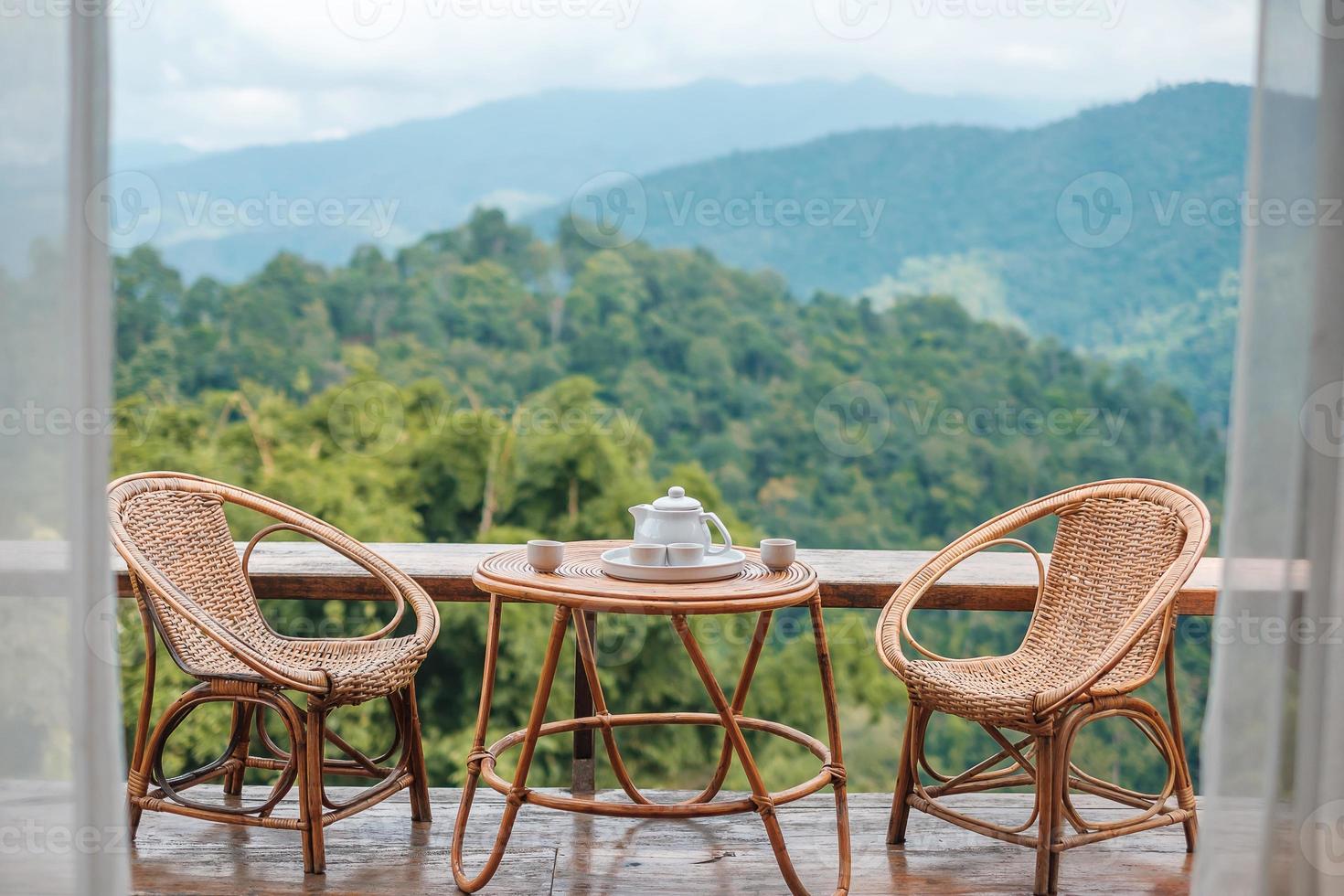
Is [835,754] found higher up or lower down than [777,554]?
lower down

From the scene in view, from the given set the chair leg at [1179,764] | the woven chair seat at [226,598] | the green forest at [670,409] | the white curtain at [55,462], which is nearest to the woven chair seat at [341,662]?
the woven chair seat at [226,598]

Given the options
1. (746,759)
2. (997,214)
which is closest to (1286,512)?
(746,759)

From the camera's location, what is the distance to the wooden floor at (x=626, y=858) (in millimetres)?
2297

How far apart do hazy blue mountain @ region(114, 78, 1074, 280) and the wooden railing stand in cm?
859

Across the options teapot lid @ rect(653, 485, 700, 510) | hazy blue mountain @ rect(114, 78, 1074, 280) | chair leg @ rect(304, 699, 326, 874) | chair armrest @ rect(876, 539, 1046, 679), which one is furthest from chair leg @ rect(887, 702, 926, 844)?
hazy blue mountain @ rect(114, 78, 1074, 280)

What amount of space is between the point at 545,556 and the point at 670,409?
8.30 metres

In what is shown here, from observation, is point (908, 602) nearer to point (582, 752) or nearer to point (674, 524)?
point (674, 524)

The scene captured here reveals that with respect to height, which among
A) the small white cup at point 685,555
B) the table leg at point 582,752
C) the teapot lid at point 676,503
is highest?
the teapot lid at point 676,503

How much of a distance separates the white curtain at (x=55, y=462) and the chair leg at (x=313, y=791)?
72 centimetres

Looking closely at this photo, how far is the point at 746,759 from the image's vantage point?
6.88 ft

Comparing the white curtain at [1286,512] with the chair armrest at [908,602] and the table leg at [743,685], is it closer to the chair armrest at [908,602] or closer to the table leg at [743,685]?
the chair armrest at [908,602]

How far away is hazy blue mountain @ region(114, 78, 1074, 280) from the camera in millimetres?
10797

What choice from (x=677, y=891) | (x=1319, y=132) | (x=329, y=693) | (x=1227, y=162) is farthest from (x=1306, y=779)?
(x=1227, y=162)

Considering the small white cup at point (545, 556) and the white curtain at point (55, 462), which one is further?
the small white cup at point (545, 556)
